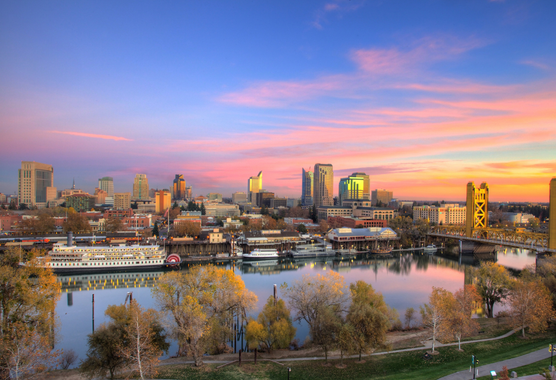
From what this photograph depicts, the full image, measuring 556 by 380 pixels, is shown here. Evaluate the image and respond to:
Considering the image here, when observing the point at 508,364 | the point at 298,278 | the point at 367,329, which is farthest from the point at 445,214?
the point at 367,329

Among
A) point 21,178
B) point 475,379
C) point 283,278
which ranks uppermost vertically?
point 21,178

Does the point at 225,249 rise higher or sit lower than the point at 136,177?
lower

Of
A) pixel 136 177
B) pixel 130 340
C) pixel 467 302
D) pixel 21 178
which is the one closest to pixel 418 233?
pixel 467 302

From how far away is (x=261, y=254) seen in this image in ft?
124

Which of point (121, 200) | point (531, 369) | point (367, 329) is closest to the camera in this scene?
point (531, 369)

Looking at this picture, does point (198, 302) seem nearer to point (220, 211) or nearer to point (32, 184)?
point (220, 211)

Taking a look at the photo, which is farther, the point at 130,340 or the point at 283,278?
the point at 283,278

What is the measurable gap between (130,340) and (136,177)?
490 feet

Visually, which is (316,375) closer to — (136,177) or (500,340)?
(500,340)

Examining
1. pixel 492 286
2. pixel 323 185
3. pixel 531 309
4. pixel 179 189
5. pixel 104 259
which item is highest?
pixel 323 185

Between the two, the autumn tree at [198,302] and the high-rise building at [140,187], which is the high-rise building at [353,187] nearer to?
the high-rise building at [140,187]

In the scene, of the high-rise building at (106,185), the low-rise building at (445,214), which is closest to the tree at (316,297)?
the low-rise building at (445,214)

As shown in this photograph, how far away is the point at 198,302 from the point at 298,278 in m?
17.0

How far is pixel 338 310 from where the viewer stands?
542 inches
